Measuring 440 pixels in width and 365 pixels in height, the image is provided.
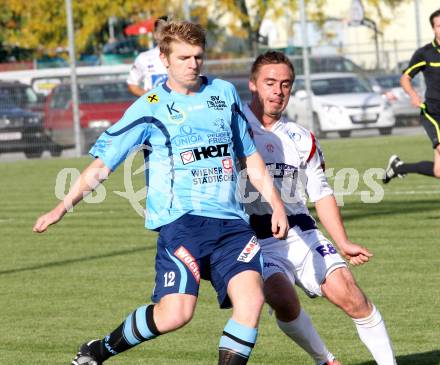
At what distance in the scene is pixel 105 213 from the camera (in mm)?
15766

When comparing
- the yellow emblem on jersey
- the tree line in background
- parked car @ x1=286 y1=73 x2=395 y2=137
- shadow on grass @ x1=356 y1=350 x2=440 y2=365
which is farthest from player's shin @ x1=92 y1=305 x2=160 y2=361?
the tree line in background

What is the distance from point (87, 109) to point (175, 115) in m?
22.0

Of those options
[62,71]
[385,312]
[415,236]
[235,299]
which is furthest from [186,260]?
[62,71]

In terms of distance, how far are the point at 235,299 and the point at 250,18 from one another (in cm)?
3515

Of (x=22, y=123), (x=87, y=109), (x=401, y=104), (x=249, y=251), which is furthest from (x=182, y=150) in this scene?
(x=401, y=104)

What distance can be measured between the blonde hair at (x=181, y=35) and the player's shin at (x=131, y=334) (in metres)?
1.28

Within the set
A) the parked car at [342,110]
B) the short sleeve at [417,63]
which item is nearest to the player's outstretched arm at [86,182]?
the short sleeve at [417,63]

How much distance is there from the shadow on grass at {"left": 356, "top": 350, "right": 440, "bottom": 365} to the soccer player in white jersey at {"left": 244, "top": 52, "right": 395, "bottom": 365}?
0.57m

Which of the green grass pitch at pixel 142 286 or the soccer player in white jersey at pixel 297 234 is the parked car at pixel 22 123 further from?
the soccer player in white jersey at pixel 297 234

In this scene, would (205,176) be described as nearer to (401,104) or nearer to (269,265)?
(269,265)

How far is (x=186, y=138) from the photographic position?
5805 mm

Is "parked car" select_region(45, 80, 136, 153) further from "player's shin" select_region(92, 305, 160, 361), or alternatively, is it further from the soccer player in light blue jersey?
the soccer player in light blue jersey

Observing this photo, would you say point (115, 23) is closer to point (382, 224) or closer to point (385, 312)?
point (382, 224)

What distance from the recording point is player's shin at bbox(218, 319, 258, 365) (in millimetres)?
5535
